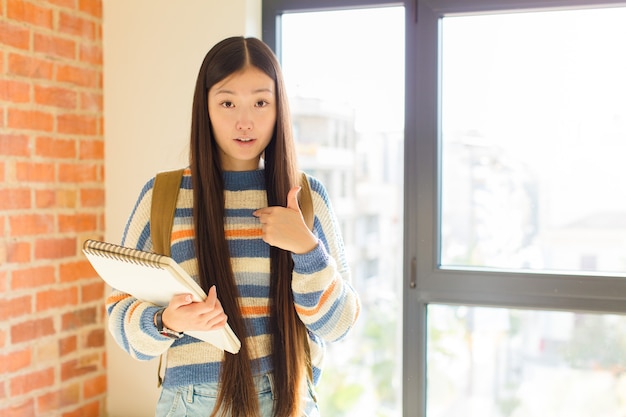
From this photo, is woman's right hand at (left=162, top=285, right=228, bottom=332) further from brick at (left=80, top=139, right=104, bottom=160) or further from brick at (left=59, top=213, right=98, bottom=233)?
brick at (left=80, top=139, right=104, bottom=160)

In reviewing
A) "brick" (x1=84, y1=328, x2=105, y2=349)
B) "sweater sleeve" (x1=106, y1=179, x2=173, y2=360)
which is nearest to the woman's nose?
"sweater sleeve" (x1=106, y1=179, x2=173, y2=360)

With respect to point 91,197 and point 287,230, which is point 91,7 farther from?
point 287,230

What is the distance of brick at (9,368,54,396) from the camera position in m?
2.06

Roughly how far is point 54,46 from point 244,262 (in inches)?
44.0

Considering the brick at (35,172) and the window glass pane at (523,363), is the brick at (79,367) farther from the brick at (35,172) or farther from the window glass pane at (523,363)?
the window glass pane at (523,363)

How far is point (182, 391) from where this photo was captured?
1459mm

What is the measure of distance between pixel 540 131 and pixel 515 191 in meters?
0.19

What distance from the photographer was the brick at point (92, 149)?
231cm

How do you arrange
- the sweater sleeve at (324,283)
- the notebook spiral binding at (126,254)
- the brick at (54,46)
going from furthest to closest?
the brick at (54,46), the sweater sleeve at (324,283), the notebook spiral binding at (126,254)

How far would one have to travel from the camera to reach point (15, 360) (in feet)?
6.75

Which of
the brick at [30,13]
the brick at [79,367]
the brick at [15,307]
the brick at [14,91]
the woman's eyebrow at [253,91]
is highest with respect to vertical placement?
the brick at [30,13]

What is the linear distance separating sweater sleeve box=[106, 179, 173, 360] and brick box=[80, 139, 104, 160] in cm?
87

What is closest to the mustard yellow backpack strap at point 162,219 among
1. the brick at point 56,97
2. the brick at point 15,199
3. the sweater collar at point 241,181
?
the sweater collar at point 241,181

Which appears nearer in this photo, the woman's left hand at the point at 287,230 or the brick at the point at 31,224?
the woman's left hand at the point at 287,230
